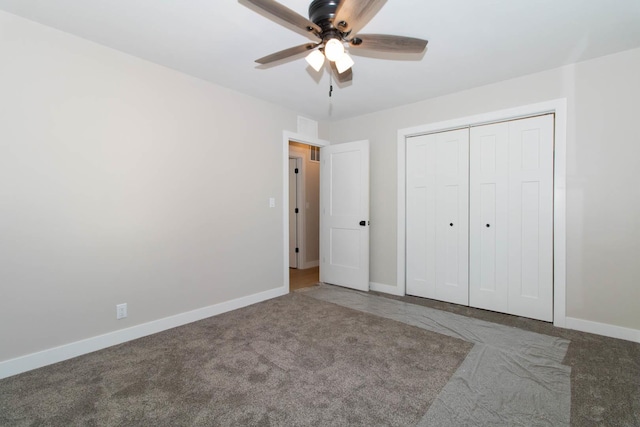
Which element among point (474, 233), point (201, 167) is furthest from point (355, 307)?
point (201, 167)

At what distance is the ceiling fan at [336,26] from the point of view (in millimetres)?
1535

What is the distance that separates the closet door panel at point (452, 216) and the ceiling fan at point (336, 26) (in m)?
1.91

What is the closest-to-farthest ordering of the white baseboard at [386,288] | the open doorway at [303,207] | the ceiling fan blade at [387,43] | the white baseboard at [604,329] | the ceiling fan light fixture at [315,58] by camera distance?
the ceiling fan blade at [387,43]
the ceiling fan light fixture at [315,58]
the white baseboard at [604,329]
the white baseboard at [386,288]
the open doorway at [303,207]

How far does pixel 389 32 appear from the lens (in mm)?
2258

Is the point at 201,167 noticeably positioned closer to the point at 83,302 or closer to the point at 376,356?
the point at 83,302

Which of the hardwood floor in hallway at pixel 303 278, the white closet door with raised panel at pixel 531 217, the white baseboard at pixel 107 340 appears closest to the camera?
the white baseboard at pixel 107 340

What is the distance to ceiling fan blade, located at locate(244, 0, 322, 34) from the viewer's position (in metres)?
1.49

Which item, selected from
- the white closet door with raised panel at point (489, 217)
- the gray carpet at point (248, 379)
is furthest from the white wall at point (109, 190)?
the white closet door with raised panel at point (489, 217)

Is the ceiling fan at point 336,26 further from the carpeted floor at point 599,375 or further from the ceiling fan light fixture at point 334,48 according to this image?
the carpeted floor at point 599,375

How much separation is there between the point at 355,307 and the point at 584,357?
2.02 meters

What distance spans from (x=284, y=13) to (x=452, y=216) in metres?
2.89

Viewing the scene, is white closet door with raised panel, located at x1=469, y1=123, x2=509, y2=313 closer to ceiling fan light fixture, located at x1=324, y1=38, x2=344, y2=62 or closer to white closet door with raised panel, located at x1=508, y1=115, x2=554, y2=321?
white closet door with raised panel, located at x1=508, y1=115, x2=554, y2=321

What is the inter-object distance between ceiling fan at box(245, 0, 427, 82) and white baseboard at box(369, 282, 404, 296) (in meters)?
2.94

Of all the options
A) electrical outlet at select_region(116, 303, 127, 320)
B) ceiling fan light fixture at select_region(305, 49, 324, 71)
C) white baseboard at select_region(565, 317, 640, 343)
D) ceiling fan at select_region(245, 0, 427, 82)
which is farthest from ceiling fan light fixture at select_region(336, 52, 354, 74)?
white baseboard at select_region(565, 317, 640, 343)
